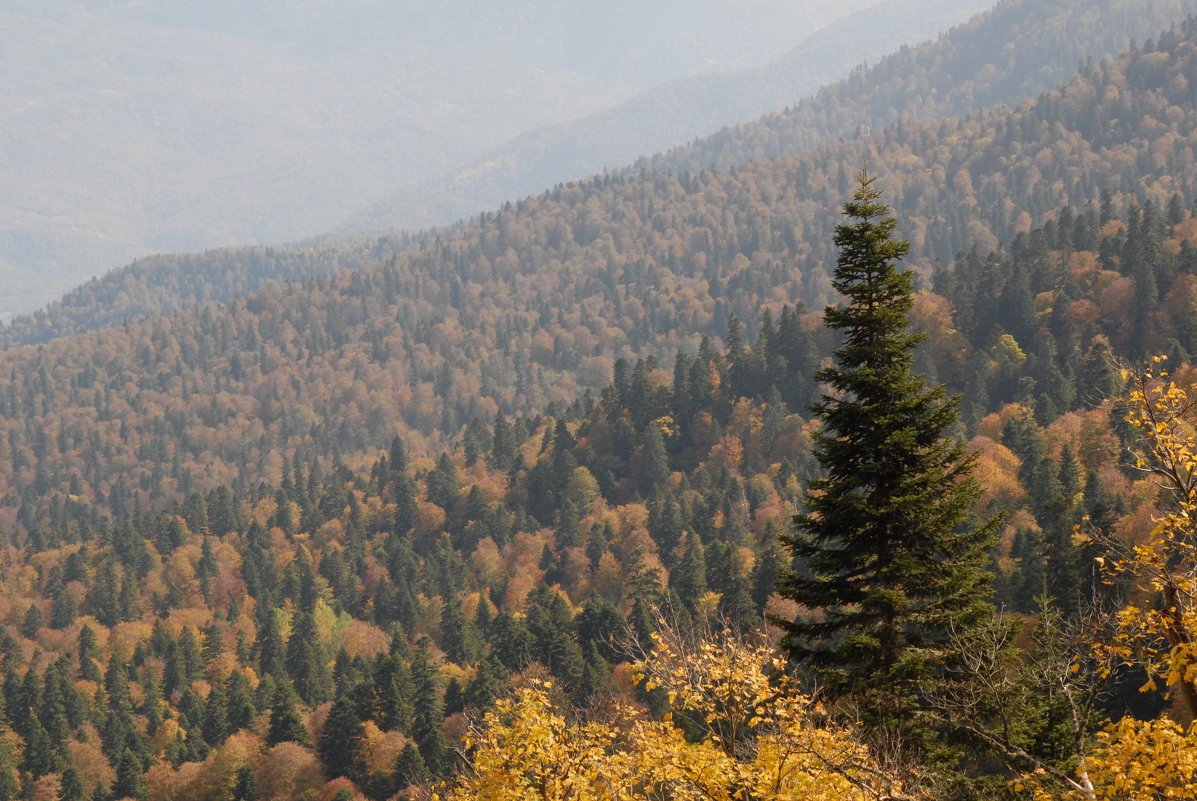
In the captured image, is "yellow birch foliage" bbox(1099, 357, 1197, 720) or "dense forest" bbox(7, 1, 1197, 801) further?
"dense forest" bbox(7, 1, 1197, 801)

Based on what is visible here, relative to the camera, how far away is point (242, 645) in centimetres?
16425

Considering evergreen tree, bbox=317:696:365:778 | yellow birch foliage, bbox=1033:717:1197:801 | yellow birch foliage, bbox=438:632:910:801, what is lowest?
evergreen tree, bbox=317:696:365:778

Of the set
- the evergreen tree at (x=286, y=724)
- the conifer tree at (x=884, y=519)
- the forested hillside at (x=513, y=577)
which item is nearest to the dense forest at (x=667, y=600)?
the conifer tree at (x=884, y=519)

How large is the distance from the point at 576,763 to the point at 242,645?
153678 mm

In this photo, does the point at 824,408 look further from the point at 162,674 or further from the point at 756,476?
the point at 162,674

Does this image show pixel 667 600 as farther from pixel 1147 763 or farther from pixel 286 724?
pixel 286 724

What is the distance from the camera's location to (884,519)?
82.5 ft

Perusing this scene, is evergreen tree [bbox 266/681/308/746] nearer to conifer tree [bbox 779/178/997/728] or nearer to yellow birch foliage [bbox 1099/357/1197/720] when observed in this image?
conifer tree [bbox 779/178/997/728]

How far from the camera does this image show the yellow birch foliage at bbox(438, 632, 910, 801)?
19.5 meters

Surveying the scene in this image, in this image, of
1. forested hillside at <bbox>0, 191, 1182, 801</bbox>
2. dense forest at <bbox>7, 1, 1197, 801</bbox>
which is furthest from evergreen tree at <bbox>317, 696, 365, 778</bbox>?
dense forest at <bbox>7, 1, 1197, 801</bbox>

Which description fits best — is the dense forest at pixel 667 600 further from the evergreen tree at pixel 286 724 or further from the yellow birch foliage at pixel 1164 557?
the evergreen tree at pixel 286 724

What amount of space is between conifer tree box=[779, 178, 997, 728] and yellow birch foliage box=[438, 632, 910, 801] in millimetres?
1953

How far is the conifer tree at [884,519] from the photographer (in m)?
24.4

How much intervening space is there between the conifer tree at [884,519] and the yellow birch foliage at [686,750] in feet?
6.41
